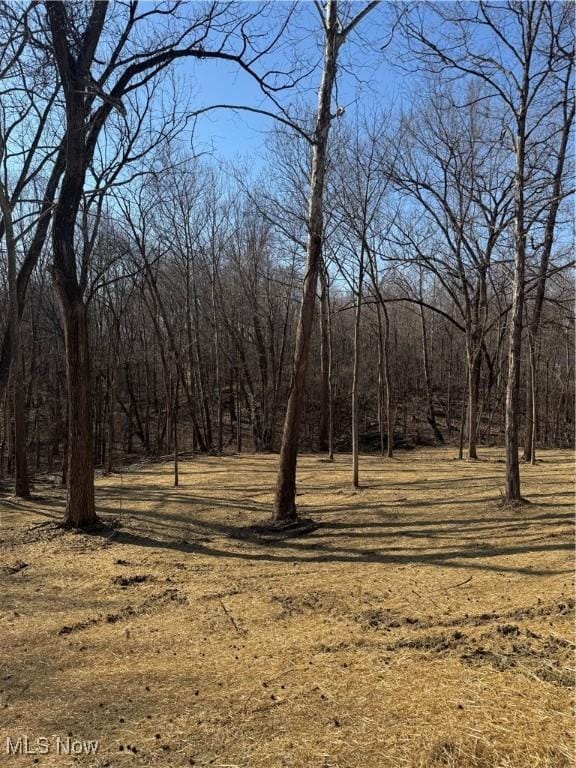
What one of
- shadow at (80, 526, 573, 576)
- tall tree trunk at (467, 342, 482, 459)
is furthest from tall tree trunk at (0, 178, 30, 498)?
tall tree trunk at (467, 342, 482, 459)

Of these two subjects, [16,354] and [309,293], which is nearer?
[309,293]

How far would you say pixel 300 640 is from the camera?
13.3ft

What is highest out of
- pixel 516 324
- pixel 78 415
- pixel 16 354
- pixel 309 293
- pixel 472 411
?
pixel 309 293

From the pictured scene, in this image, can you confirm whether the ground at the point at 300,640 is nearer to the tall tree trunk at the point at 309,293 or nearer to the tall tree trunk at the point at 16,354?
the tall tree trunk at the point at 309,293

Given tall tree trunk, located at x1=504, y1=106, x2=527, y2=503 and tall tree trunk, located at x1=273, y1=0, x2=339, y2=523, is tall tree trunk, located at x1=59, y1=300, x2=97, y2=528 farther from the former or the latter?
tall tree trunk, located at x1=504, y1=106, x2=527, y2=503

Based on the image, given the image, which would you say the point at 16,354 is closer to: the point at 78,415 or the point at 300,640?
the point at 78,415

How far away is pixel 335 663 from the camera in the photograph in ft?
11.9

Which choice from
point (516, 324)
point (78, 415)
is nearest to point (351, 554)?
point (516, 324)
